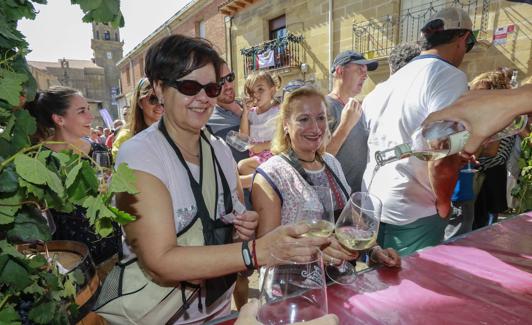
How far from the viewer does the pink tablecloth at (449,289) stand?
3.63 ft

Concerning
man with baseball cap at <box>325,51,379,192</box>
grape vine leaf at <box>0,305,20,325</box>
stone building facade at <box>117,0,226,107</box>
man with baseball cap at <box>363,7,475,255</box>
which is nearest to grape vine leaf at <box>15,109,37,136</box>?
grape vine leaf at <box>0,305,20,325</box>

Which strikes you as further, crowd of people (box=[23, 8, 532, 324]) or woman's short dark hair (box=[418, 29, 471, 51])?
woman's short dark hair (box=[418, 29, 471, 51])

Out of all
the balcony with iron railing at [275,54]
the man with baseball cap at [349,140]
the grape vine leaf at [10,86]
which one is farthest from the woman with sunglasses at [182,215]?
the balcony with iron railing at [275,54]

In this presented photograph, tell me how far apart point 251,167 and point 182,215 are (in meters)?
1.79

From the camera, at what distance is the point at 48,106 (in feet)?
9.00

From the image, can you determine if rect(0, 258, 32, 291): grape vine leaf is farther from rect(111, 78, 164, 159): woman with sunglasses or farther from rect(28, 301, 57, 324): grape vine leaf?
rect(111, 78, 164, 159): woman with sunglasses

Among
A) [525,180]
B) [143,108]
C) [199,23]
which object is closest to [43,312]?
[143,108]

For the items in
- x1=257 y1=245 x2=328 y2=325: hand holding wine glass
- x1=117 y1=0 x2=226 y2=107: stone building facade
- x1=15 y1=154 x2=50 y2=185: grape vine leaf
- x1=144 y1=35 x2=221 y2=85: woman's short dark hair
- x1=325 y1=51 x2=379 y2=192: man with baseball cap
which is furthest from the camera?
x1=117 y1=0 x2=226 y2=107: stone building facade

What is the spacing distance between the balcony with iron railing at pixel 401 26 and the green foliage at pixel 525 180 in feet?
13.7

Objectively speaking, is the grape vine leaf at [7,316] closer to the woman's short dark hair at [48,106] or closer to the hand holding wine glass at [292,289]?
the hand holding wine glass at [292,289]

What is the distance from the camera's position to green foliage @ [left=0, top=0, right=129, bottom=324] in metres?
0.57

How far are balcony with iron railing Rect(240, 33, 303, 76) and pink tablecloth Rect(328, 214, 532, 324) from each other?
10.6 meters

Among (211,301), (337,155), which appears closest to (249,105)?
(337,155)

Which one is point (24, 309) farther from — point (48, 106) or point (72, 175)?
point (48, 106)
